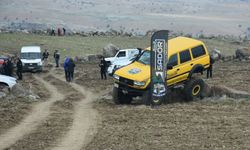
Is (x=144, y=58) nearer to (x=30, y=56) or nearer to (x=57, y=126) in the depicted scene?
(x=57, y=126)

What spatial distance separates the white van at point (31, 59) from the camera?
34.2 m

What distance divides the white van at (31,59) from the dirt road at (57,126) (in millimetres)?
11256

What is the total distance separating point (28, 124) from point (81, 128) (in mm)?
1800

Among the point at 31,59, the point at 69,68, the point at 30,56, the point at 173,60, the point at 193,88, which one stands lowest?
the point at 31,59

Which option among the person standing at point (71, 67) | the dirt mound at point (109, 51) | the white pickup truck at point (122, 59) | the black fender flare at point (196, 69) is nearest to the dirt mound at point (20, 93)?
the person standing at point (71, 67)

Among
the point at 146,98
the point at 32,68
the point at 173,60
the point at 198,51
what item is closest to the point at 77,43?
the point at 32,68

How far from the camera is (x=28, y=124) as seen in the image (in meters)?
16.0

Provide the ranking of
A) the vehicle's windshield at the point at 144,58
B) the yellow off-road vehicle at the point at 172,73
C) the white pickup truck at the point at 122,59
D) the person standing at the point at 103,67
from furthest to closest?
the white pickup truck at the point at 122,59 → the person standing at the point at 103,67 → the vehicle's windshield at the point at 144,58 → the yellow off-road vehicle at the point at 172,73

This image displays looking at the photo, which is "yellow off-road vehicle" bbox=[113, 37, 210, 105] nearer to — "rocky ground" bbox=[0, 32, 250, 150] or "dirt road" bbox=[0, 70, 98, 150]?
"rocky ground" bbox=[0, 32, 250, 150]

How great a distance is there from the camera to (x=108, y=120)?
1644 centimetres

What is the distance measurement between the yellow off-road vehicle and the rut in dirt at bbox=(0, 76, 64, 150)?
288 centimetres

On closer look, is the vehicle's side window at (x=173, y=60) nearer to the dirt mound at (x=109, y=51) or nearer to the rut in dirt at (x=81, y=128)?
the rut in dirt at (x=81, y=128)

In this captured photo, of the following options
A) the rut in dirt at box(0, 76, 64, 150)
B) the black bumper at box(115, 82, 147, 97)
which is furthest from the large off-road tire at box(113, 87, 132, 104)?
the rut in dirt at box(0, 76, 64, 150)

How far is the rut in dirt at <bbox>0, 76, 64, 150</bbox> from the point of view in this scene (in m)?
13.8
